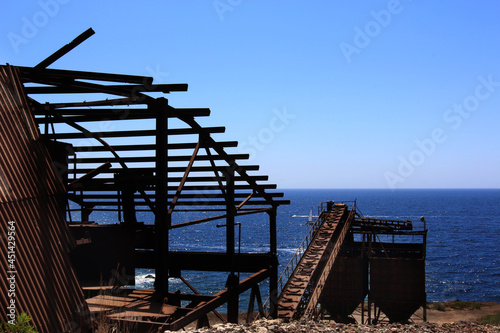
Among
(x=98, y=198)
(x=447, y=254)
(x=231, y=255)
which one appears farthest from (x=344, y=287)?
(x=447, y=254)

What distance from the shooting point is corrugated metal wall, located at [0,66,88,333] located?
23.8ft

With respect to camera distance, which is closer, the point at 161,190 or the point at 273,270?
the point at 161,190

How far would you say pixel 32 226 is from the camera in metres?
7.67

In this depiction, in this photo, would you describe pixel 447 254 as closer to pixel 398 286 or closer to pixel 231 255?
pixel 398 286

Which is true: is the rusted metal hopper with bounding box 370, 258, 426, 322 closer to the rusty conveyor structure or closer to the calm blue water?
the rusty conveyor structure

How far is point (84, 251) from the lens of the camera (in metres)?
12.2

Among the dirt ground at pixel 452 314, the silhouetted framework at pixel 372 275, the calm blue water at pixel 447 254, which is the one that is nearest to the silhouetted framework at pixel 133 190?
the silhouetted framework at pixel 372 275

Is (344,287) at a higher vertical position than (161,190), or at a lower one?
lower

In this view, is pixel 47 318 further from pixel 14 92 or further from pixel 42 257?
pixel 14 92

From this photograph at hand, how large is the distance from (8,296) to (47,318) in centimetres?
94

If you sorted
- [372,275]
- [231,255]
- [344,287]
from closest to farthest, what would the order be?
[231,255] < [372,275] < [344,287]

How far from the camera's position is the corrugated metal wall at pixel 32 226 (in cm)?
727

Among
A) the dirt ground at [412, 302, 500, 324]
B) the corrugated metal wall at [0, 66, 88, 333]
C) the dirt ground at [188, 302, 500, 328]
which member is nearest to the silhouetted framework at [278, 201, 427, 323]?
the dirt ground at [188, 302, 500, 328]

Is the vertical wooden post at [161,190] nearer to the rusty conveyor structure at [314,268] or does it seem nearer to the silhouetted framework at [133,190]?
the silhouetted framework at [133,190]
